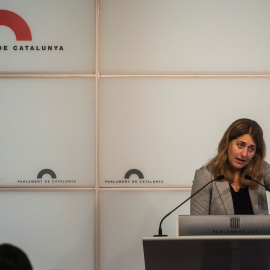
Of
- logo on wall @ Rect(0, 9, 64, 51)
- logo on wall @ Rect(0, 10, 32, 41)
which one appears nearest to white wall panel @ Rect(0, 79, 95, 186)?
logo on wall @ Rect(0, 9, 64, 51)

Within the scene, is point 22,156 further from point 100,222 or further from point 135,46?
point 135,46

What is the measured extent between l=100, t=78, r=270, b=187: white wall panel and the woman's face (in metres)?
0.95

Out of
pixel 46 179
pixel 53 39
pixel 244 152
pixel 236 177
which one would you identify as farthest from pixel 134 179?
pixel 53 39

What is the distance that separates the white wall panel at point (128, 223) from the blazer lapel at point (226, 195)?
1.01 metres

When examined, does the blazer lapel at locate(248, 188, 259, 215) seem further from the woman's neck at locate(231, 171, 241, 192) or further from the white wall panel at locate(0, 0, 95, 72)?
the white wall panel at locate(0, 0, 95, 72)

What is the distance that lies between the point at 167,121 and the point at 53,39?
1148mm

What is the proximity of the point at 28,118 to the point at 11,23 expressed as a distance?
80 cm

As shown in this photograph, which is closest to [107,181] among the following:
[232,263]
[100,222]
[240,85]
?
[100,222]

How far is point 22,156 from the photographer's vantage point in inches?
173

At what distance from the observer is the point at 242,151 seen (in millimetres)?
3438

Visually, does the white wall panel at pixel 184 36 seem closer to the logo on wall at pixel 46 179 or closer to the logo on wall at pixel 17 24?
the logo on wall at pixel 17 24

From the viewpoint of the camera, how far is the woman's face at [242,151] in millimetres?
3434

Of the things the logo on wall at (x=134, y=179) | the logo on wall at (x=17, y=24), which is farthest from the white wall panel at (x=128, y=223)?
the logo on wall at (x=17, y=24)

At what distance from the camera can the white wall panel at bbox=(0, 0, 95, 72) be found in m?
4.43
